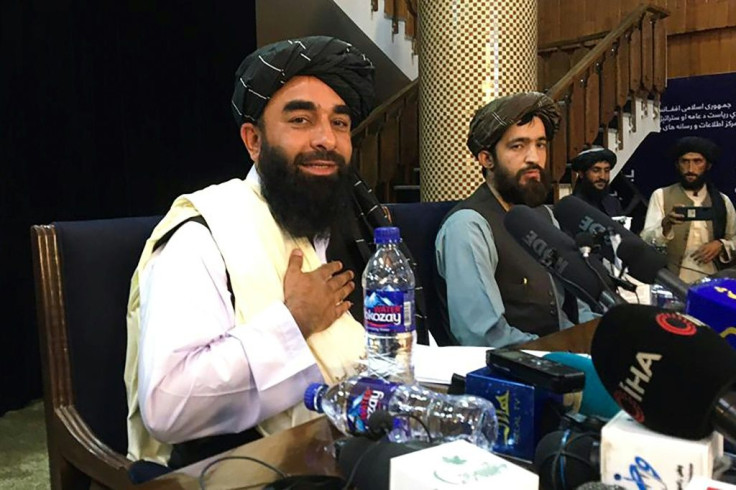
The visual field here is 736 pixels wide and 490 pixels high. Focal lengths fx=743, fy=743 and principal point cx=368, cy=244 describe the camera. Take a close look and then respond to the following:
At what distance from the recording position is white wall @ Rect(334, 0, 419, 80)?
20.6ft

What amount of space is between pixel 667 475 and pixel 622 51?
5.98m

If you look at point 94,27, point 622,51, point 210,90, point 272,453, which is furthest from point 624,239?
point 622,51

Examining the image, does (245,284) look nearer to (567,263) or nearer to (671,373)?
(567,263)

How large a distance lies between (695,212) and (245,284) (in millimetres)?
4507

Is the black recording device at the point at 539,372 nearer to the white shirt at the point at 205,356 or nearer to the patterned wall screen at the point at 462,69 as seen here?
the white shirt at the point at 205,356

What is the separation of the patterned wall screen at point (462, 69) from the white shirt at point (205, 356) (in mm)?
3173

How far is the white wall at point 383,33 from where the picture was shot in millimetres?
6270

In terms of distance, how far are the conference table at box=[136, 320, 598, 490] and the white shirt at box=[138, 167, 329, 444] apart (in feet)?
0.71

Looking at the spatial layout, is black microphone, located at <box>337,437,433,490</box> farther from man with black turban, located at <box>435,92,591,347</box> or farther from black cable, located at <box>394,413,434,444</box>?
man with black turban, located at <box>435,92,591,347</box>

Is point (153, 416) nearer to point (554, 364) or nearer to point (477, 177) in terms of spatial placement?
point (554, 364)

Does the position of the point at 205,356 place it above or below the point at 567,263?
below

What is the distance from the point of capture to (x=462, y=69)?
4.32 meters

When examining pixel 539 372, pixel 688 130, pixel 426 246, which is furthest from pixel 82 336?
pixel 688 130

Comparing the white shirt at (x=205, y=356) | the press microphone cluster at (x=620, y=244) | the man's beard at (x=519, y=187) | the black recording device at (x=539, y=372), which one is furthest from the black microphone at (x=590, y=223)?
the man's beard at (x=519, y=187)
